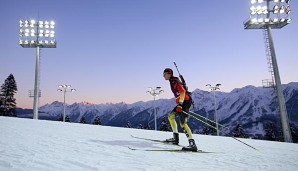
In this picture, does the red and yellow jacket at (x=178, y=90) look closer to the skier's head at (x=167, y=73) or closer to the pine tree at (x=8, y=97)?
the skier's head at (x=167, y=73)

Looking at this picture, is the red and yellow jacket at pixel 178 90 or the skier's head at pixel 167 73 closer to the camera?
the red and yellow jacket at pixel 178 90

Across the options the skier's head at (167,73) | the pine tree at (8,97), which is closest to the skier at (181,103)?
the skier's head at (167,73)

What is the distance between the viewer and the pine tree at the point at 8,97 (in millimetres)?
63338

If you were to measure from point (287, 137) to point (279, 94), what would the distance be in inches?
180

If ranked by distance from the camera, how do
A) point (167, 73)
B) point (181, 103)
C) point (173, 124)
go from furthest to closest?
1. point (173, 124)
2. point (167, 73)
3. point (181, 103)

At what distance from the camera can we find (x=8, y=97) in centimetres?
6531

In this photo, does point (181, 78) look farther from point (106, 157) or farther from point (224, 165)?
point (106, 157)

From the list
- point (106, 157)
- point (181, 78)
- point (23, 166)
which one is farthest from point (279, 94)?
point (23, 166)

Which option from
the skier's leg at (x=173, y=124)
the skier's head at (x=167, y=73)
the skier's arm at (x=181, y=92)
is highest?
the skier's head at (x=167, y=73)

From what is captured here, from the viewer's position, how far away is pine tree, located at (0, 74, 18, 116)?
63338mm

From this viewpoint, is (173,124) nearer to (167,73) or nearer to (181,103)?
(181,103)

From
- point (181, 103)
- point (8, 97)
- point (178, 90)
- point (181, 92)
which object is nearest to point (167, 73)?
point (178, 90)

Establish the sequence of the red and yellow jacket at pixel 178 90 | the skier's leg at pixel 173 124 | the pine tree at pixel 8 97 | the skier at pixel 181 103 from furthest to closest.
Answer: the pine tree at pixel 8 97, the skier's leg at pixel 173 124, the red and yellow jacket at pixel 178 90, the skier at pixel 181 103

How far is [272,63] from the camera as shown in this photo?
1160 inches
